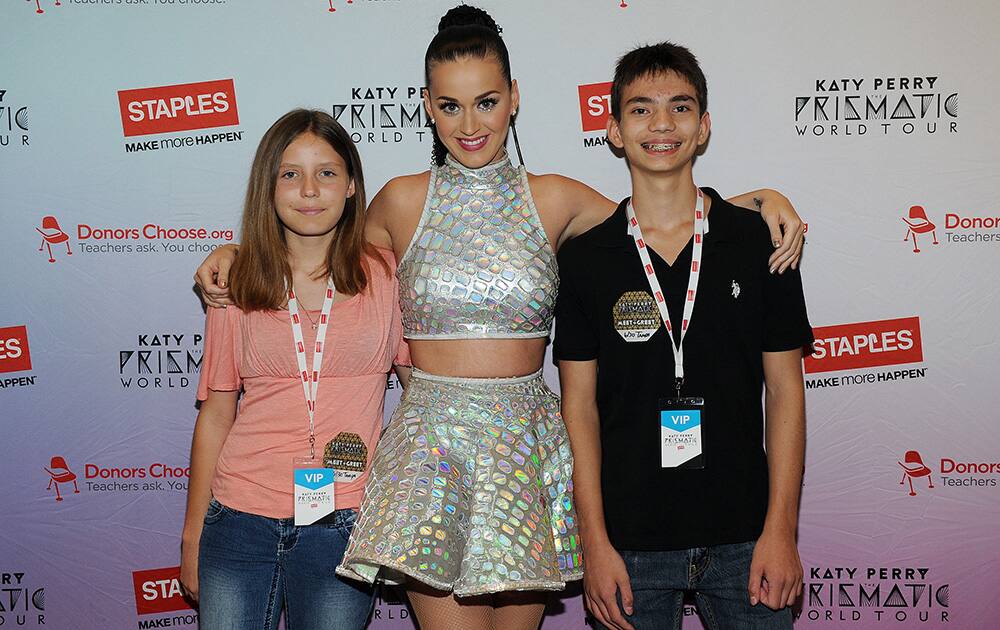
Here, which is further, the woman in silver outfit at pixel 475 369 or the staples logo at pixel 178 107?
the staples logo at pixel 178 107

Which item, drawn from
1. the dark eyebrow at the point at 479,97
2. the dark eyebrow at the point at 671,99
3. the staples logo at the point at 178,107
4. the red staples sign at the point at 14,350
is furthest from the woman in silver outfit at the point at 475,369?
the red staples sign at the point at 14,350

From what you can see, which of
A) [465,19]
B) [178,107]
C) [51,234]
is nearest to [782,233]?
[465,19]

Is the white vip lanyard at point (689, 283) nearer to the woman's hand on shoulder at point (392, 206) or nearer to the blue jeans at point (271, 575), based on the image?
the woman's hand on shoulder at point (392, 206)

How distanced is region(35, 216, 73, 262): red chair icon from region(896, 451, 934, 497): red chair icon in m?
2.85

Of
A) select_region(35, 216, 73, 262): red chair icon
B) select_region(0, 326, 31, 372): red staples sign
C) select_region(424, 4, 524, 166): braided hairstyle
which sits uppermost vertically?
select_region(424, 4, 524, 166): braided hairstyle

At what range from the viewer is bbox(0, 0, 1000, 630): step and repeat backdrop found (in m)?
2.88

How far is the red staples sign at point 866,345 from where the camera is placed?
2.92 m

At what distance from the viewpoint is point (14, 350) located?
296cm

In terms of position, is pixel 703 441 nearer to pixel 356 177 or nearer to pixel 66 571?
pixel 356 177

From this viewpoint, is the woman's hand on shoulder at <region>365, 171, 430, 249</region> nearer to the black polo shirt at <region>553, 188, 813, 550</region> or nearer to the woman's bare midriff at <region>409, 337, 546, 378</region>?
the woman's bare midriff at <region>409, 337, 546, 378</region>

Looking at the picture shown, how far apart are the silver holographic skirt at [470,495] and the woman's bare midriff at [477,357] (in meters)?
0.02

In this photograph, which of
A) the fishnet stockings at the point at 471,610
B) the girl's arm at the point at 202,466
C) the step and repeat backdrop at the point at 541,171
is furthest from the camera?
the step and repeat backdrop at the point at 541,171

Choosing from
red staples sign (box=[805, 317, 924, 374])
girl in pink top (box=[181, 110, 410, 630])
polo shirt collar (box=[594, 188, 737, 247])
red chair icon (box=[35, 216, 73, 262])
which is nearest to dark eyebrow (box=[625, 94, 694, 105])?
polo shirt collar (box=[594, 188, 737, 247])

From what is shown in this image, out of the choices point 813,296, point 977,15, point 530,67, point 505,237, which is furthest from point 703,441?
point 977,15
